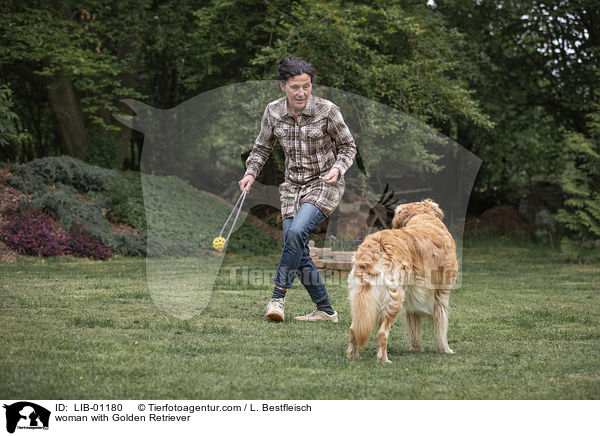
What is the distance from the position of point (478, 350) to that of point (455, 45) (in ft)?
37.1

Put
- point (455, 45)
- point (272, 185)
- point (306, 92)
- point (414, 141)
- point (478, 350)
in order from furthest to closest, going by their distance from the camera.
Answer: point (455, 45)
point (272, 185)
point (414, 141)
point (306, 92)
point (478, 350)

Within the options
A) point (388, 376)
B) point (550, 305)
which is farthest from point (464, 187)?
point (388, 376)

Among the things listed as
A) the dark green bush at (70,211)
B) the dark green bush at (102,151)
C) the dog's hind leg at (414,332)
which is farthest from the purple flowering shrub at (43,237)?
the dog's hind leg at (414,332)

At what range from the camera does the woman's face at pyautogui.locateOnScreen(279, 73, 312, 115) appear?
5.34 meters

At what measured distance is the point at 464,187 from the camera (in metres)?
15.4

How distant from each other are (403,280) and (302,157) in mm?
1715

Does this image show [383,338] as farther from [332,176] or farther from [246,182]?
[246,182]

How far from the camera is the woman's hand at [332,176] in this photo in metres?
5.22

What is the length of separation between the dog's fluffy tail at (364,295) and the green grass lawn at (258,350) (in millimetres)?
249

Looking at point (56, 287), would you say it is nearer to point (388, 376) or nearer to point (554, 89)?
point (388, 376)
